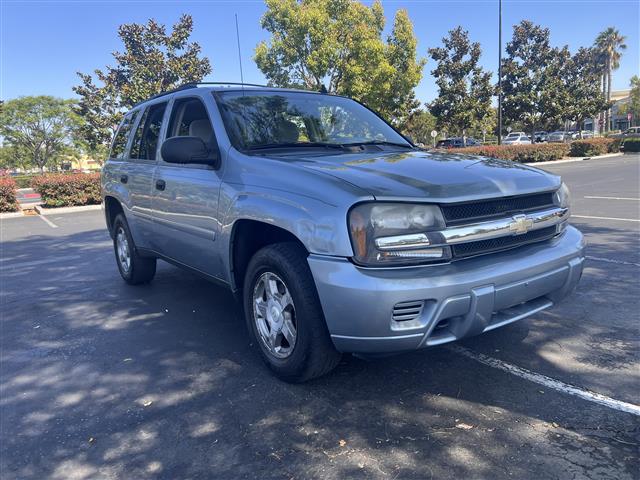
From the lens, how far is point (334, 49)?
27172mm

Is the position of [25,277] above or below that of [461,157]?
below

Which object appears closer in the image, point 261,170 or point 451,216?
point 451,216

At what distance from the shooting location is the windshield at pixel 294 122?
3.69 meters

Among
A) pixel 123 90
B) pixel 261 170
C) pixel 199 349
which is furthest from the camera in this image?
pixel 123 90

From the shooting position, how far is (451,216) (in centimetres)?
269

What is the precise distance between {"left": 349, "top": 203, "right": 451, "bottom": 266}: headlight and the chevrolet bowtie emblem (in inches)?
20.2

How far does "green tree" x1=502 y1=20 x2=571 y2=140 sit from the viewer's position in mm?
36500

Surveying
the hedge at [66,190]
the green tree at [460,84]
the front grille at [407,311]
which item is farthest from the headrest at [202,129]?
the green tree at [460,84]

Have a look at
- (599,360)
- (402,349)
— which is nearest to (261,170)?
(402,349)

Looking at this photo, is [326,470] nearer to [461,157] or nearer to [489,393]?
[489,393]

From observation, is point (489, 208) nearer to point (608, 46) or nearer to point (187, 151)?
point (187, 151)

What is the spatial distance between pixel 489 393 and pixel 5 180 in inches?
683

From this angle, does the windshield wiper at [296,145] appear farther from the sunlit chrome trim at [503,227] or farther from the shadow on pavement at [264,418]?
the shadow on pavement at [264,418]

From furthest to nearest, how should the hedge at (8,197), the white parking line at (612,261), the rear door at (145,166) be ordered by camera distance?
1. the hedge at (8,197)
2. the white parking line at (612,261)
3. the rear door at (145,166)
